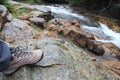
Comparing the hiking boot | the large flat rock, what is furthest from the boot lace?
the large flat rock

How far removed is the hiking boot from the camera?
2.81m

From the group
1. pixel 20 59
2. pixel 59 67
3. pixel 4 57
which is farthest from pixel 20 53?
pixel 59 67

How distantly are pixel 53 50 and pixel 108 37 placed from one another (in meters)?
6.24

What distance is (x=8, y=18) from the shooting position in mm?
5930

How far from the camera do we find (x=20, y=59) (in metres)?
2.84

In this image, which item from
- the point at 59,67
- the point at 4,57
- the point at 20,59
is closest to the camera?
the point at 4,57

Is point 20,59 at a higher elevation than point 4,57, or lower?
lower

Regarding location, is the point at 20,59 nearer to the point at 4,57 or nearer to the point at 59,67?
the point at 4,57

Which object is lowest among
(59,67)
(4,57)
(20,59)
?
(59,67)

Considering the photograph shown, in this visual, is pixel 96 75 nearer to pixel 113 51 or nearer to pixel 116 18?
pixel 113 51

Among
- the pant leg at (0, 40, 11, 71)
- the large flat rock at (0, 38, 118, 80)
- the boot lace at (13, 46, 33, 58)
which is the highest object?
the pant leg at (0, 40, 11, 71)

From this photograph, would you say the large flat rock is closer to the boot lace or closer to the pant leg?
the boot lace

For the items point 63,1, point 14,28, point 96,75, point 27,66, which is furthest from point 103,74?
point 63,1

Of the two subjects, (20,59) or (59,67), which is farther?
(59,67)
